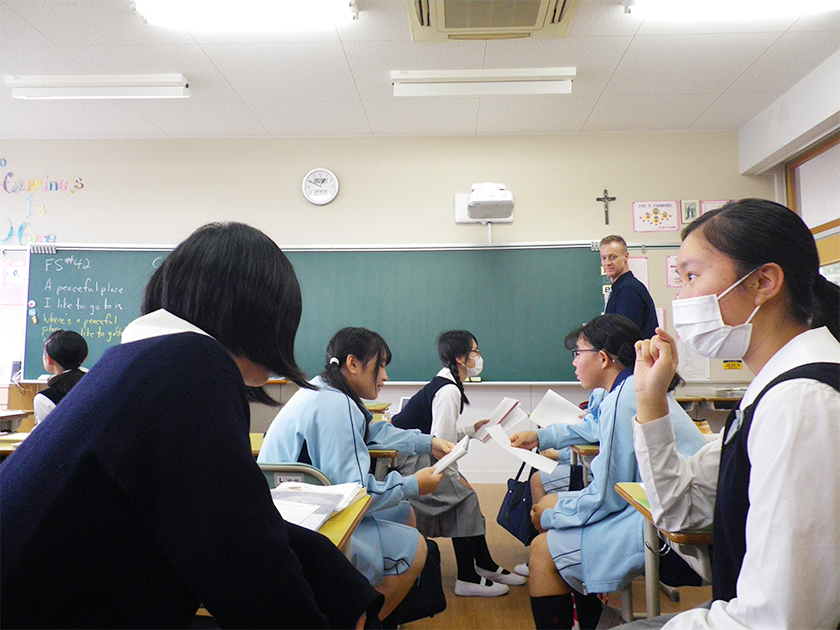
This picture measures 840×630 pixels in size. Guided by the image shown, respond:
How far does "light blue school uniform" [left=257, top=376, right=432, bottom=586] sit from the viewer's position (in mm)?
1708

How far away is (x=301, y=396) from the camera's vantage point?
193 cm

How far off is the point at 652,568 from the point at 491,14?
2683 millimetres

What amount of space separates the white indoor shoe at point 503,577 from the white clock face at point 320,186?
3.33 m

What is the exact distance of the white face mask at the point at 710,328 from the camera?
1093 millimetres

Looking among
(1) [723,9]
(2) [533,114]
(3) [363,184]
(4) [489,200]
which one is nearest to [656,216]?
(2) [533,114]

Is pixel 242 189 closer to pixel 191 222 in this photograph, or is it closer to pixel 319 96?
pixel 191 222

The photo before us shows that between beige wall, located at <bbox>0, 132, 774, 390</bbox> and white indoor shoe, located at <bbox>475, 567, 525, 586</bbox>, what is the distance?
9.55ft

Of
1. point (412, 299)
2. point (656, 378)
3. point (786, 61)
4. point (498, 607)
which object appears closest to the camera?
point (656, 378)

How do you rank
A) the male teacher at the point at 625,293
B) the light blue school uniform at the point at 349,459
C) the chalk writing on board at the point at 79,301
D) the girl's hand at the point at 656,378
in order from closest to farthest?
1. the girl's hand at the point at 656,378
2. the light blue school uniform at the point at 349,459
3. the male teacher at the point at 625,293
4. the chalk writing on board at the point at 79,301

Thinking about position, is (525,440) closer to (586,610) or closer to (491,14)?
(586,610)

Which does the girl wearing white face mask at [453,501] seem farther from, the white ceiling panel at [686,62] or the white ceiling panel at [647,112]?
the white ceiling panel at [647,112]

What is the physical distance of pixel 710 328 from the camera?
1.15 meters

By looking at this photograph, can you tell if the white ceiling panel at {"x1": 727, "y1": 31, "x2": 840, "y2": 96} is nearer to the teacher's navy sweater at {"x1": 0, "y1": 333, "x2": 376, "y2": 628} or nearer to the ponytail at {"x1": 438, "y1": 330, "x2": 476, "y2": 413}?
the ponytail at {"x1": 438, "y1": 330, "x2": 476, "y2": 413}

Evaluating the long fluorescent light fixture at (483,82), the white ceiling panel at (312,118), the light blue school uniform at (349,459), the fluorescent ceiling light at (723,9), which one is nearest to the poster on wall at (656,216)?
the long fluorescent light fixture at (483,82)
